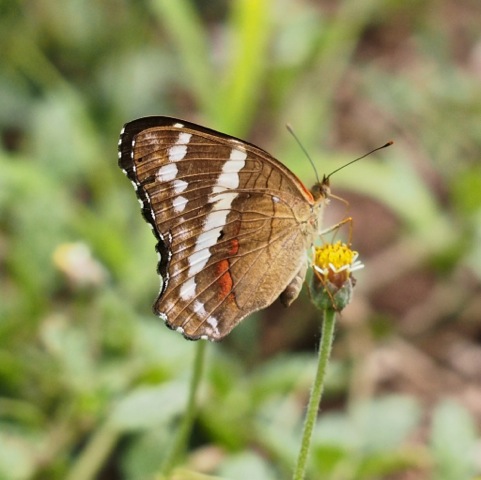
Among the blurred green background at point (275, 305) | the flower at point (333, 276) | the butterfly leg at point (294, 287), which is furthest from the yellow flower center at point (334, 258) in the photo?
the blurred green background at point (275, 305)

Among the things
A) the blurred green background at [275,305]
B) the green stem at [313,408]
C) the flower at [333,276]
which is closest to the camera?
the green stem at [313,408]

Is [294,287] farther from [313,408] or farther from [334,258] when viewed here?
[313,408]

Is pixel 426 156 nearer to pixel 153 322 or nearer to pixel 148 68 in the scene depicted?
pixel 148 68

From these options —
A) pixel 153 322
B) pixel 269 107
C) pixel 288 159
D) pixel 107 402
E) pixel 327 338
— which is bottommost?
pixel 327 338

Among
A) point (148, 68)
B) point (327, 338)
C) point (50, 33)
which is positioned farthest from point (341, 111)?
point (327, 338)

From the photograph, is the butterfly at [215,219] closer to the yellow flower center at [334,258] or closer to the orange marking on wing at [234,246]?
the orange marking on wing at [234,246]

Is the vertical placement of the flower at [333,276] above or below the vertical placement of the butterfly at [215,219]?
below

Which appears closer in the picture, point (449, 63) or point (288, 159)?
point (288, 159)
